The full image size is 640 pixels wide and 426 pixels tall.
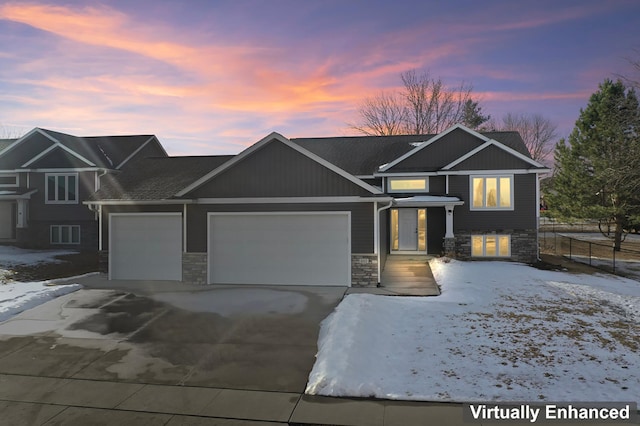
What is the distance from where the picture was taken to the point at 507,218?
61.6 ft

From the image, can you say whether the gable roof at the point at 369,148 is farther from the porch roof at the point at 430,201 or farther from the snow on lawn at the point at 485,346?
the snow on lawn at the point at 485,346

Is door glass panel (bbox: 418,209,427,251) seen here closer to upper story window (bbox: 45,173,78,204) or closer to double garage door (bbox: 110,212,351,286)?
double garage door (bbox: 110,212,351,286)

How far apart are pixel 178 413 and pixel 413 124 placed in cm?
3876

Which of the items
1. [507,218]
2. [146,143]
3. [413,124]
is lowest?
[507,218]

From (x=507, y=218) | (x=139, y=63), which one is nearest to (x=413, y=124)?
(x=507, y=218)

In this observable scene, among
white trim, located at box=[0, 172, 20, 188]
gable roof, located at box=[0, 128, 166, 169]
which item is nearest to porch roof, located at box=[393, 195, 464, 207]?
gable roof, located at box=[0, 128, 166, 169]

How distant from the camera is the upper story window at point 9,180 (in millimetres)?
25484

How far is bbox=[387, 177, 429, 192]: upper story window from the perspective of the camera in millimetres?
19953

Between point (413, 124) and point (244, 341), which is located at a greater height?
point (413, 124)

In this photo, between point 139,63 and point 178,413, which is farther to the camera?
point 139,63

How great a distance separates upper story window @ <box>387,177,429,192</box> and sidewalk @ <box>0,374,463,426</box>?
50.4 ft

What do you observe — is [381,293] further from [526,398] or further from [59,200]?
[59,200]

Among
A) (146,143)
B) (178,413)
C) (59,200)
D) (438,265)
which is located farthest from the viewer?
(146,143)

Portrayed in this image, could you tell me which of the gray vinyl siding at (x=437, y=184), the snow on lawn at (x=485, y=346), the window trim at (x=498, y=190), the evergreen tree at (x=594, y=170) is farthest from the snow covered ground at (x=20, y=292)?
the evergreen tree at (x=594, y=170)
